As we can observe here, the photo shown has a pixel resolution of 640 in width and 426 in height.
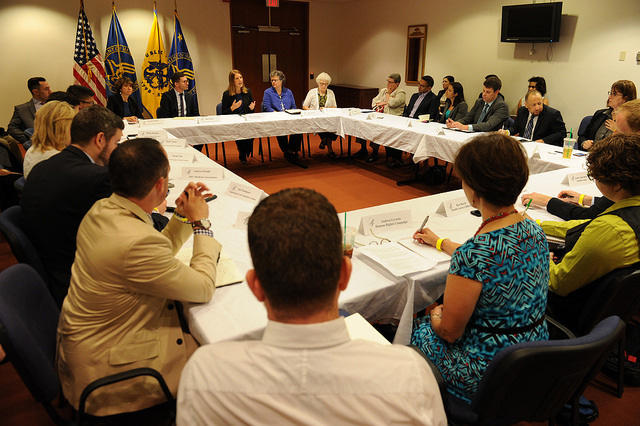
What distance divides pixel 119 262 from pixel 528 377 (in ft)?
3.84

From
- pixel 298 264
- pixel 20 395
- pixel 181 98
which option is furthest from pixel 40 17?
pixel 298 264

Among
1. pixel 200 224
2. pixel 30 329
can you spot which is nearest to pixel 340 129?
pixel 200 224

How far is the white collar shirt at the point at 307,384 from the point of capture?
67cm

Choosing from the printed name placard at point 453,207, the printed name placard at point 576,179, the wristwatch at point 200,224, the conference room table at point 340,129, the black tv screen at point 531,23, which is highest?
the black tv screen at point 531,23

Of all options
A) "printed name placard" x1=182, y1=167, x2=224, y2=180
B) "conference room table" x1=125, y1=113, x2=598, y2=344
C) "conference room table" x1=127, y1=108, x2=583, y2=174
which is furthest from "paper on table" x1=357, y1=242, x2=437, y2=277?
"conference room table" x1=127, y1=108, x2=583, y2=174

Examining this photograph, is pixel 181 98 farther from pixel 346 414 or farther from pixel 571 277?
pixel 346 414

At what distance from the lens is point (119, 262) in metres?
1.22

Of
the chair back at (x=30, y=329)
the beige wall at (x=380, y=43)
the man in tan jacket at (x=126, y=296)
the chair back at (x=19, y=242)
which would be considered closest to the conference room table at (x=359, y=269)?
the man in tan jacket at (x=126, y=296)

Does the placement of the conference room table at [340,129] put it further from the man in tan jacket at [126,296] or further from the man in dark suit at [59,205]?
the man in tan jacket at [126,296]

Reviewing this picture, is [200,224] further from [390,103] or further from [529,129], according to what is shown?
[390,103]

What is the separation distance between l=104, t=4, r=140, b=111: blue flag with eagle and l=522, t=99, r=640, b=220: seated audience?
6.77 m

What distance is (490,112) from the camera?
16.6 ft

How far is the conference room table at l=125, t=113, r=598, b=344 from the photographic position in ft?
4.55

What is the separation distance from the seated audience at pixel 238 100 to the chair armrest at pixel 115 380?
5094mm
